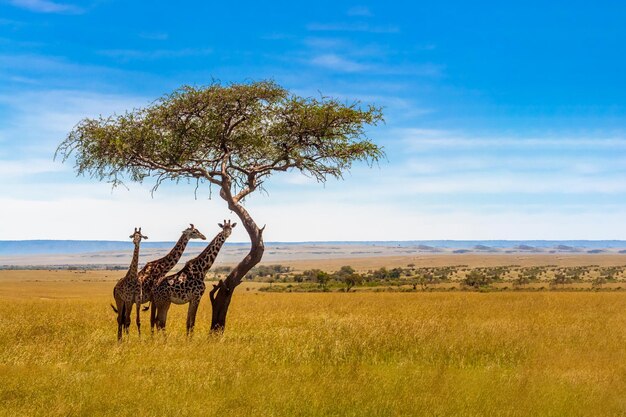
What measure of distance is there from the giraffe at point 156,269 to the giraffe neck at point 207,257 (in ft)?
1.10

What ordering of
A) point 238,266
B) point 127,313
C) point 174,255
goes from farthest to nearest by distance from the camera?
point 238,266, point 174,255, point 127,313

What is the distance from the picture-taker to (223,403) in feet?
35.2

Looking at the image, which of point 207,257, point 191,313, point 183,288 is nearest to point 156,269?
point 183,288

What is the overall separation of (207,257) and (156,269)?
1.37 metres

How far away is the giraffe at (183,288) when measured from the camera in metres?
17.4

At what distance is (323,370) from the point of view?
13.4 m

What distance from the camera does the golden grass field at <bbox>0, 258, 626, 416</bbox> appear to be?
10695 millimetres

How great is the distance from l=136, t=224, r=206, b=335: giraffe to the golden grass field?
110 cm

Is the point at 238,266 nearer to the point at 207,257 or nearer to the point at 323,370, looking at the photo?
the point at 207,257

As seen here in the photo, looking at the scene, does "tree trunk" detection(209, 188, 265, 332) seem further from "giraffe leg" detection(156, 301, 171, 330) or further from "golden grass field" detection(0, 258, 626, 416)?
"giraffe leg" detection(156, 301, 171, 330)

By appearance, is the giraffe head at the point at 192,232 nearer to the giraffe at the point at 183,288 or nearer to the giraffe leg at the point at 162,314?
the giraffe at the point at 183,288

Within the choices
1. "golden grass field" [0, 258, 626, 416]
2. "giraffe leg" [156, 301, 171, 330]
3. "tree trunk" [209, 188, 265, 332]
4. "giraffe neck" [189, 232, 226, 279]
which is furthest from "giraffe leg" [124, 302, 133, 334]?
"tree trunk" [209, 188, 265, 332]

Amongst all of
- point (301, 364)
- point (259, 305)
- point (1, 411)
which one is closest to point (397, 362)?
point (301, 364)

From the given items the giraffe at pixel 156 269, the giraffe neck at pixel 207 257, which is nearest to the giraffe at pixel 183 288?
the giraffe neck at pixel 207 257
